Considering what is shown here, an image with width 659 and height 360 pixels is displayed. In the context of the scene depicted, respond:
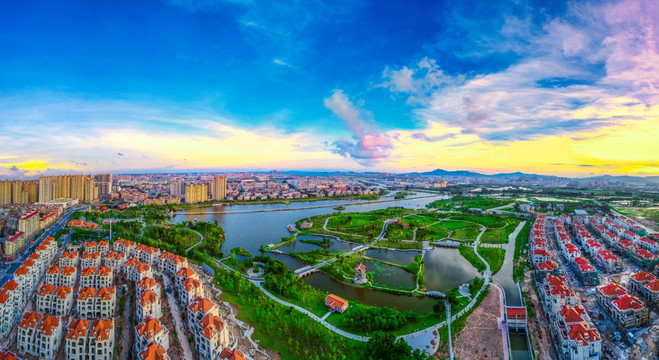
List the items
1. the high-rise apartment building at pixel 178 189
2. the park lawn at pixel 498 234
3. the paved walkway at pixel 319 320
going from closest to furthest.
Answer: the paved walkway at pixel 319 320 → the park lawn at pixel 498 234 → the high-rise apartment building at pixel 178 189

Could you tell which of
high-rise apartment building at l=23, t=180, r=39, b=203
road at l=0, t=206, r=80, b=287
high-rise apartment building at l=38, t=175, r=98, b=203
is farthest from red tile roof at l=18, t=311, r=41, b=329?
high-rise apartment building at l=23, t=180, r=39, b=203

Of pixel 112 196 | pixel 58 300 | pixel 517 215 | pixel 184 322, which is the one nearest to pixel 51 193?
pixel 112 196

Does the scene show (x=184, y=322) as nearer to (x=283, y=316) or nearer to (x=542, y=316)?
(x=283, y=316)

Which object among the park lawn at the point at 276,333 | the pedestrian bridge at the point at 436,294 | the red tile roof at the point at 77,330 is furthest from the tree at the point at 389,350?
the red tile roof at the point at 77,330

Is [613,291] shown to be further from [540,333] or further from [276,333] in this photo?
[276,333]

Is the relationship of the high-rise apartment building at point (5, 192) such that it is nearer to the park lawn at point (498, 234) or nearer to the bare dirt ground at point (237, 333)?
the bare dirt ground at point (237, 333)

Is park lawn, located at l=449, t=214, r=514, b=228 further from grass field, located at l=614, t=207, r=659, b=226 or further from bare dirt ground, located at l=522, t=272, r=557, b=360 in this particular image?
bare dirt ground, located at l=522, t=272, r=557, b=360

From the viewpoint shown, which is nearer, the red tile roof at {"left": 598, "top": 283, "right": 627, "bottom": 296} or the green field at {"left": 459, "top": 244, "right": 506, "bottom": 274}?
the red tile roof at {"left": 598, "top": 283, "right": 627, "bottom": 296}
